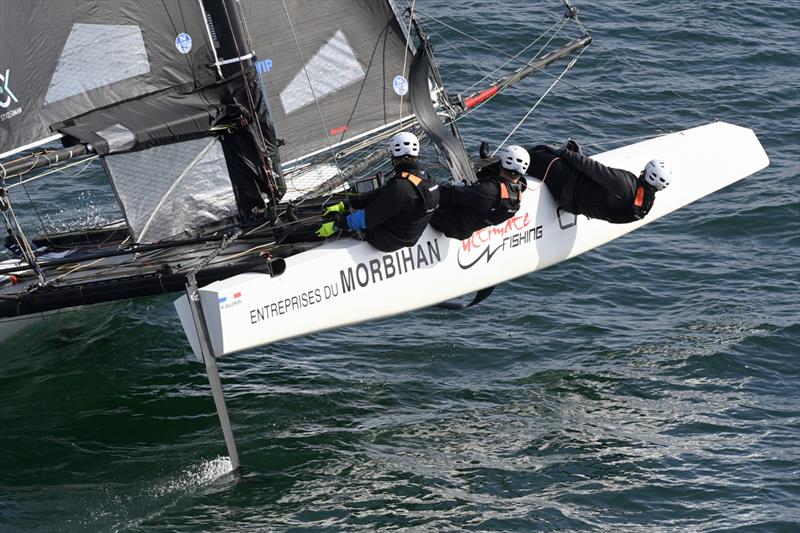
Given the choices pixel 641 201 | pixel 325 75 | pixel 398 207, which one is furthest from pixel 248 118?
pixel 641 201

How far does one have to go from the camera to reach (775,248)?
36.8 feet

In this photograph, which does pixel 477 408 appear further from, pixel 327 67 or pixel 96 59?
pixel 96 59

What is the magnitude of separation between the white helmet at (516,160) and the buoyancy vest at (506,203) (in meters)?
0.12

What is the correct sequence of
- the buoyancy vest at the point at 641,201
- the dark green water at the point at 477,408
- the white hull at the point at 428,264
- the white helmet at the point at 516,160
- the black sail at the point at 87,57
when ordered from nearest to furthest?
the dark green water at the point at 477,408 → the white hull at the point at 428,264 → the black sail at the point at 87,57 → the white helmet at the point at 516,160 → the buoyancy vest at the point at 641,201

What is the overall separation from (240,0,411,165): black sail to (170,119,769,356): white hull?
162 cm

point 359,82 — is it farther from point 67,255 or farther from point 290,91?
point 67,255

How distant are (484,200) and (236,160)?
2.06 metres

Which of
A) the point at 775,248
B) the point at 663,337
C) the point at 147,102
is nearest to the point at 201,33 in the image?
the point at 147,102

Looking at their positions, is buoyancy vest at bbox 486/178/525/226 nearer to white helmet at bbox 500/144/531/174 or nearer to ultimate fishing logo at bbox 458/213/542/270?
white helmet at bbox 500/144/531/174

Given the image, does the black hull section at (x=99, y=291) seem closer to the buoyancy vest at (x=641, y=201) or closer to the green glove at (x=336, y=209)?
the green glove at (x=336, y=209)

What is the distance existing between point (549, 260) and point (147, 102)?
3.55 m

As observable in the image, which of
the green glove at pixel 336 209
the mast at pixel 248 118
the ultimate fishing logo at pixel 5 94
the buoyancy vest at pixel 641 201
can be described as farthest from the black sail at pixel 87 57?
the buoyancy vest at pixel 641 201

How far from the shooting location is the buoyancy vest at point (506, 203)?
8.64m

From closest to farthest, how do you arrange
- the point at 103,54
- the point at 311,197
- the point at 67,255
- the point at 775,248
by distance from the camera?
the point at 103,54 → the point at 67,255 → the point at 311,197 → the point at 775,248
